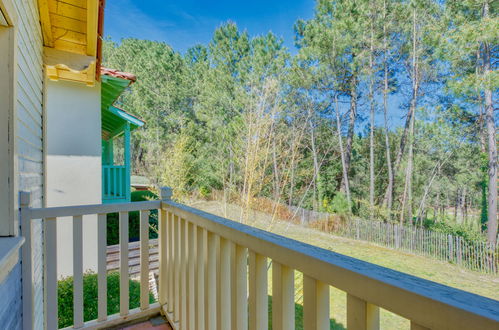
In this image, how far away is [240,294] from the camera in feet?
3.53

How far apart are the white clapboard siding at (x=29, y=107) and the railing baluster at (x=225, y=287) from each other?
1.33 meters

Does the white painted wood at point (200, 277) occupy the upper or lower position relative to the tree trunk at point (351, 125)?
lower

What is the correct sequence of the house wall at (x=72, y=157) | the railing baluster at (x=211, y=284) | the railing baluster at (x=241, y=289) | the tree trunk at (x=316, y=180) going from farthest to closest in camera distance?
the tree trunk at (x=316, y=180)
the house wall at (x=72, y=157)
the railing baluster at (x=211, y=284)
the railing baluster at (x=241, y=289)

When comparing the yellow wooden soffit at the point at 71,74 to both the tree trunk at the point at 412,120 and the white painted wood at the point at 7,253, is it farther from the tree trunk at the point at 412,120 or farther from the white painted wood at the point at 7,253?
the tree trunk at the point at 412,120

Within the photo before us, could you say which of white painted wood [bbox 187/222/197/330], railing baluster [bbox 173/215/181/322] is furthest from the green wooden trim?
white painted wood [bbox 187/222/197/330]

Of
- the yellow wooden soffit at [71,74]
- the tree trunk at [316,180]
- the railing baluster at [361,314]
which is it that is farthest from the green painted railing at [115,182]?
the tree trunk at [316,180]

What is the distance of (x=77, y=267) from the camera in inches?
67.1

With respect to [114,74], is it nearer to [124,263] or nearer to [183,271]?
[124,263]

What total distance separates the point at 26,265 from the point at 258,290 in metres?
1.48

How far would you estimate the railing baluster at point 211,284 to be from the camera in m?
1.26

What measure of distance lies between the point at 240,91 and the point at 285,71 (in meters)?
2.46

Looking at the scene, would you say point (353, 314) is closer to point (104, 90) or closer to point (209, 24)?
point (104, 90)

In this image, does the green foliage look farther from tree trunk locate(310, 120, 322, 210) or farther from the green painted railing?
the green painted railing

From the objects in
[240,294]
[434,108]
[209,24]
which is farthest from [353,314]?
[209,24]
